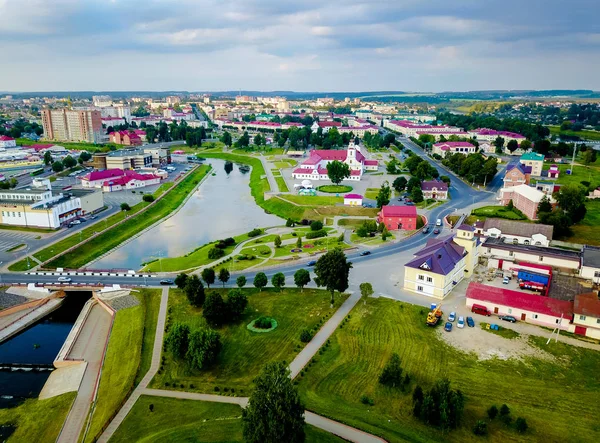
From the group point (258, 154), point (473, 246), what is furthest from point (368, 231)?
point (258, 154)

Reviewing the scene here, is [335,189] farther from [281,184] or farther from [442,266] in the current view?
[442,266]

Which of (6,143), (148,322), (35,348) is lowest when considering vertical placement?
(35,348)

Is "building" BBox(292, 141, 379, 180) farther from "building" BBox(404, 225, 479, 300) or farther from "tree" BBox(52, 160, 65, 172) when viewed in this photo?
"tree" BBox(52, 160, 65, 172)

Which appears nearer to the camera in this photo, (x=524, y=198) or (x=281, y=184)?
(x=524, y=198)

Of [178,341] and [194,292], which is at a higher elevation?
[194,292]

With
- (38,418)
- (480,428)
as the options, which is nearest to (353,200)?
(480,428)

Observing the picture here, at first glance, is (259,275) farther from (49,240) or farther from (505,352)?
(49,240)

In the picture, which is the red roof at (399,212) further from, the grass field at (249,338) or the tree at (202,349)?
the tree at (202,349)
